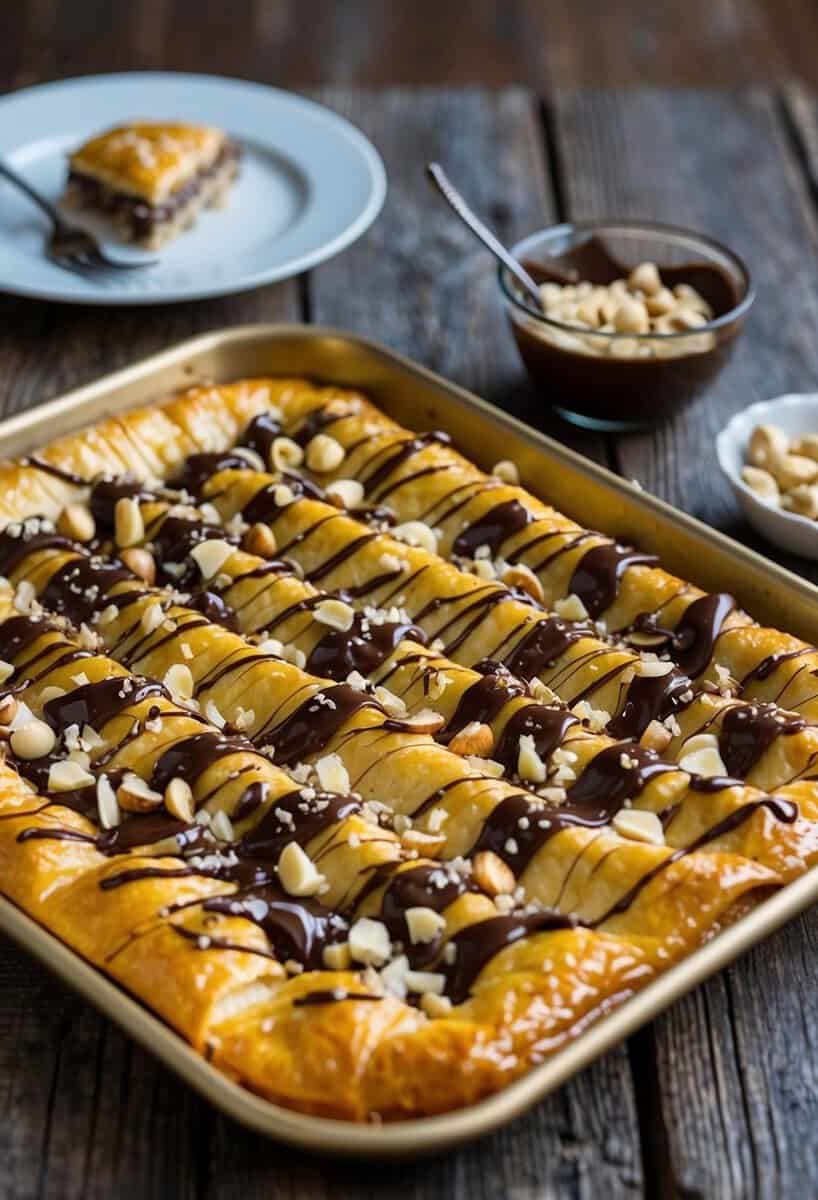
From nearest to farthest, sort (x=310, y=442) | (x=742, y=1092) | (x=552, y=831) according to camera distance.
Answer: (x=742, y=1092) < (x=552, y=831) < (x=310, y=442)

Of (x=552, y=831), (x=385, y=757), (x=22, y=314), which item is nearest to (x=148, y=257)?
(x=22, y=314)

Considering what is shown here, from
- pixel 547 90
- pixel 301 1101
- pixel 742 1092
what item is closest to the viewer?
pixel 301 1101

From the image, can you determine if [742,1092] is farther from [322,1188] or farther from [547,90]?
[547,90]

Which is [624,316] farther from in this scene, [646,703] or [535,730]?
[535,730]

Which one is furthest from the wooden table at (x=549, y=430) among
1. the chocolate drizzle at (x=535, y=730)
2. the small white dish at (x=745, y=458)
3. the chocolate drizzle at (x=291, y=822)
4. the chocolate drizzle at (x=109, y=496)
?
the chocolate drizzle at (x=109, y=496)

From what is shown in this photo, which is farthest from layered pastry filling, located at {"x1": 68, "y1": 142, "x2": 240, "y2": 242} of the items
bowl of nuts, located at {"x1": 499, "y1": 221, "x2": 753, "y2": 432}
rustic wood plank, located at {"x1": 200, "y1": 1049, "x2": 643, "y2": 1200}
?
rustic wood plank, located at {"x1": 200, "y1": 1049, "x2": 643, "y2": 1200}

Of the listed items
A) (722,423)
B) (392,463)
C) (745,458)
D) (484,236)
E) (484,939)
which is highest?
(484,236)

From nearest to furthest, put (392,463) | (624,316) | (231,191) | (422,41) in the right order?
(392,463)
(624,316)
(231,191)
(422,41)

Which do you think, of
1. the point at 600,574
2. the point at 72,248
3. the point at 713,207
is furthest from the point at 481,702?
the point at 713,207
